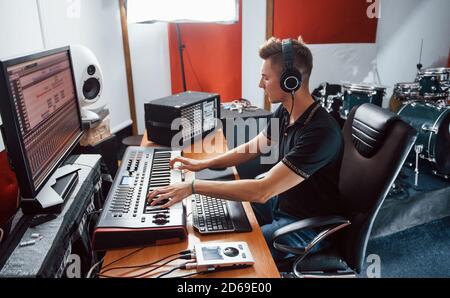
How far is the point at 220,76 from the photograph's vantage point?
125 inches

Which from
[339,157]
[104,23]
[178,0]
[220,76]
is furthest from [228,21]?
Result: [339,157]

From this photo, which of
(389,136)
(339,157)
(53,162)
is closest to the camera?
(53,162)

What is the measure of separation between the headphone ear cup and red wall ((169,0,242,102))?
1876 mm

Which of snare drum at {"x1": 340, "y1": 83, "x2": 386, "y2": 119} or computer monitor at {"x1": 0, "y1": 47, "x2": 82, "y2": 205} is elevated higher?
computer monitor at {"x1": 0, "y1": 47, "x2": 82, "y2": 205}

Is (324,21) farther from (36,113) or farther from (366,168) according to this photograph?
(36,113)

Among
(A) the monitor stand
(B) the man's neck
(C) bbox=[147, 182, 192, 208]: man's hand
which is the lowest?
(C) bbox=[147, 182, 192, 208]: man's hand

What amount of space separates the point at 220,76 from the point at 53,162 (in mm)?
2274

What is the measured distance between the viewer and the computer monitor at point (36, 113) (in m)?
0.80

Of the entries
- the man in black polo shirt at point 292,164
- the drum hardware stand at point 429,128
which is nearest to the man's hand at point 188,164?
the man in black polo shirt at point 292,164

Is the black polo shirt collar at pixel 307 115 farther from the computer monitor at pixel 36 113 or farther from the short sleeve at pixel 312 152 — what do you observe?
the computer monitor at pixel 36 113

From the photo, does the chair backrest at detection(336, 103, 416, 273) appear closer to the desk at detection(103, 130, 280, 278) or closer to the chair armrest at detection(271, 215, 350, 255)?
the chair armrest at detection(271, 215, 350, 255)

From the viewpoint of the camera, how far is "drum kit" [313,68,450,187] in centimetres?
261

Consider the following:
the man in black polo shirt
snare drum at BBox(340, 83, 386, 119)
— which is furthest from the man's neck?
snare drum at BBox(340, 83, 386, 119)
